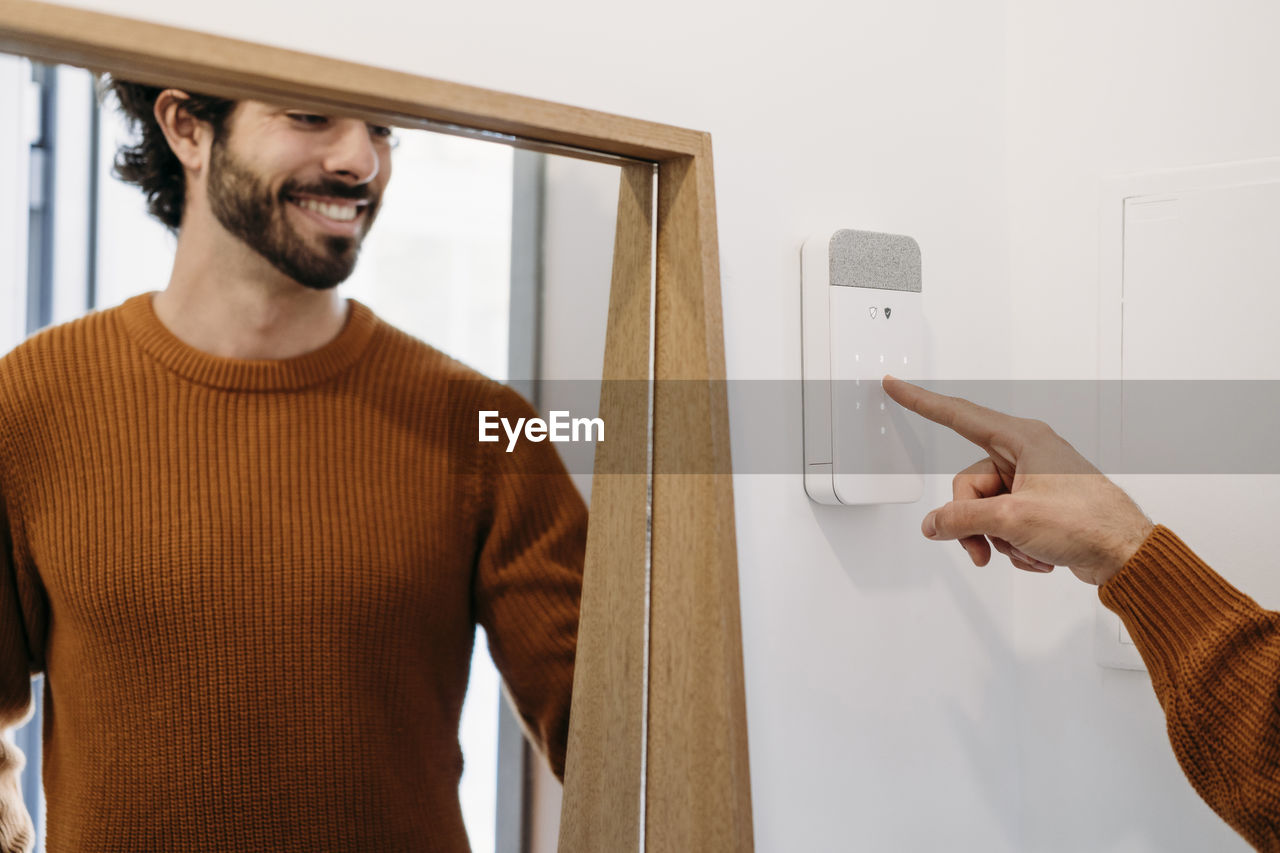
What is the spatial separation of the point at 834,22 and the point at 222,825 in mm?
695

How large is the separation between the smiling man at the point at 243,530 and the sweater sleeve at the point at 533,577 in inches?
0.4

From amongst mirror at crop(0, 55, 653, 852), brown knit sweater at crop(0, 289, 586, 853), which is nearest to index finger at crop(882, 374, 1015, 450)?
mirror at crop(0, 55, 653, 852)

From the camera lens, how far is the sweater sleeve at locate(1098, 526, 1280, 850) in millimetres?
619

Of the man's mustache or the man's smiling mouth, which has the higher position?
the man's mustache

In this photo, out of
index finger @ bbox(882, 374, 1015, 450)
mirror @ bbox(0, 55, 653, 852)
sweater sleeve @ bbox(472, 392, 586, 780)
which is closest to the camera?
mirror @ bbox(0, 55, 653, 852)

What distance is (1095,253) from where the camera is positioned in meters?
0.87

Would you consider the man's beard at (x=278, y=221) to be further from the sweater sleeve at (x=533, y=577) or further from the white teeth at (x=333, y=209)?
the sweater sleeve at (x=533, y=577)

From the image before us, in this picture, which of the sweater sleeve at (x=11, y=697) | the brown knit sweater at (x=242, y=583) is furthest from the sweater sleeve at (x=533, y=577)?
the sweater sleeve at (x=11, y=697)

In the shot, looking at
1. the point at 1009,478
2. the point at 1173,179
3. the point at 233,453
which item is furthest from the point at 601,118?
the point at 1173,179

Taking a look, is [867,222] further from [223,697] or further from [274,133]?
[223,697]

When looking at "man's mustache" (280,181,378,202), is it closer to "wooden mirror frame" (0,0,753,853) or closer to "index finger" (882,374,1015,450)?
"wooden mirror frame" (0,0,753,853)

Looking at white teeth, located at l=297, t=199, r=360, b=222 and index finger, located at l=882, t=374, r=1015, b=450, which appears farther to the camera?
index finger, located at l=882, t=374, r=1015, b=450

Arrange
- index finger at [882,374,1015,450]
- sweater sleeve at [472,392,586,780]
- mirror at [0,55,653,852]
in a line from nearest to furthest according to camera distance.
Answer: mirror at [0,55,653,852] → sweater sleeve at [472,392,586,780] → index finger at [882,374,1015,450]

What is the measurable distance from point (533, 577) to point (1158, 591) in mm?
415
